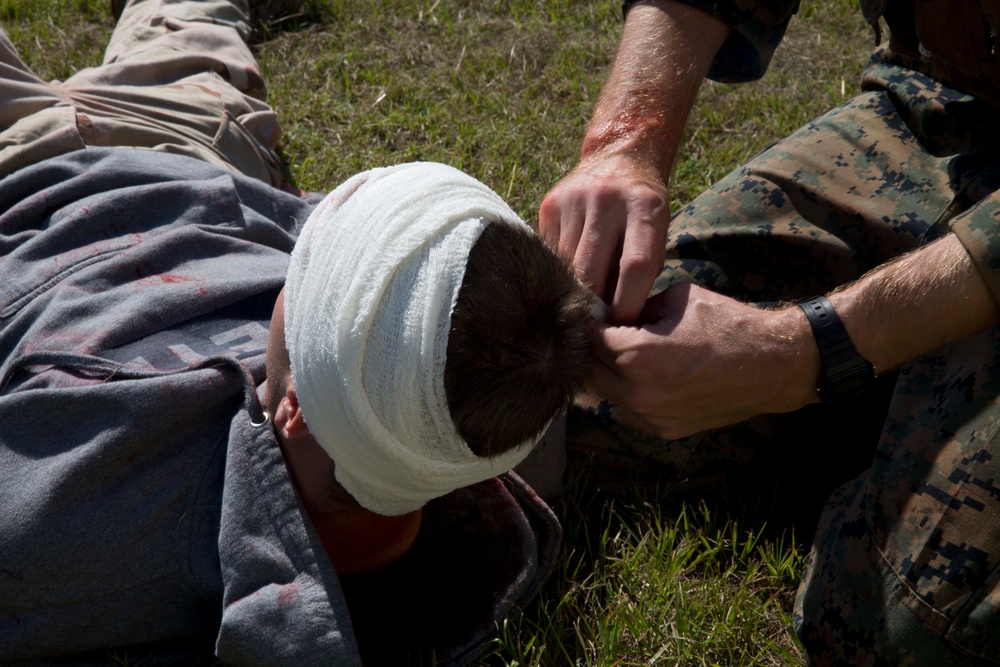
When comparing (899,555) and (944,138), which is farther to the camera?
(944,138)

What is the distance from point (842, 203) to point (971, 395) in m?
0.88

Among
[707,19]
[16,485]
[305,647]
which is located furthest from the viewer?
[707,19]

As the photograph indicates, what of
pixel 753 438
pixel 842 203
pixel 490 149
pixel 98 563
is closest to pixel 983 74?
pixel 842 203

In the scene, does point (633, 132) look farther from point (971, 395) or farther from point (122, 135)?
point (122, 135)

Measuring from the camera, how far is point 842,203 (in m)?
3.06

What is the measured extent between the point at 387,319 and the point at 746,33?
1824mm

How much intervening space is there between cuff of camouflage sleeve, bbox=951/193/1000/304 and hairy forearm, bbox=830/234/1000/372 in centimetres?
2

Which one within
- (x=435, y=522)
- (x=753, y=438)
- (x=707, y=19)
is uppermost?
(x=707, y=19)

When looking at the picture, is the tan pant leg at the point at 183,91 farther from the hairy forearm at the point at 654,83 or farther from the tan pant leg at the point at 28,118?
the hairy forearm at the point at 654,83

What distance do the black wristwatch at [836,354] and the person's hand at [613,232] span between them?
382 mm

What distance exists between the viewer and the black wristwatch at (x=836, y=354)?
220cm

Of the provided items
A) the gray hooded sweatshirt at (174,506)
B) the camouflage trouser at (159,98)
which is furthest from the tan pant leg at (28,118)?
the gray hooded sweatshirt at (174,506)

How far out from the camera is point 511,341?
1854 mm

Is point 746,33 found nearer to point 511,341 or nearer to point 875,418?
point 875,418
